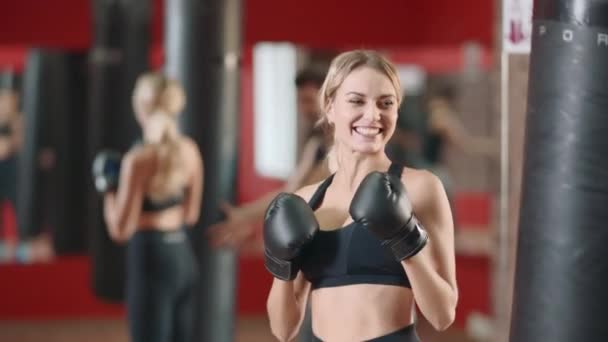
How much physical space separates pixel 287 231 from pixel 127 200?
2001mm

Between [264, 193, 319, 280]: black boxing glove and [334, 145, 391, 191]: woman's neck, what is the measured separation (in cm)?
15

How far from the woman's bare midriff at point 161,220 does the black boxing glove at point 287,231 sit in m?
1.99

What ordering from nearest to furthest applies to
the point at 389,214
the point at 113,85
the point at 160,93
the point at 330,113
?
the point at 389,214
the point at 330,113
the point at 160,93
the point at 113,85

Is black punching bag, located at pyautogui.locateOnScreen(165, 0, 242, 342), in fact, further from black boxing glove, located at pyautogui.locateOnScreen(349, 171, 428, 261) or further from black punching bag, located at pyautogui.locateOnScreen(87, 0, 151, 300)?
black boxing glove, located at pyautogui.locateOnScreen(349, 171, 428, 261)

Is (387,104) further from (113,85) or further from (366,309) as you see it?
(113,85)

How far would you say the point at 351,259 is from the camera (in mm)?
2094

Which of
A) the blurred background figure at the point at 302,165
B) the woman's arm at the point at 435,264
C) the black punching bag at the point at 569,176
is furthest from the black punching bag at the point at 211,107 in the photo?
the woman's arm at the point at 435,264

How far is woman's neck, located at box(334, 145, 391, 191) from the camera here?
2154 millimetres

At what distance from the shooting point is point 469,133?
9.10 m

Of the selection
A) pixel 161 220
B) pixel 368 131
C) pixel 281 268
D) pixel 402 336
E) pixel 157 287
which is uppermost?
pixel 368 131

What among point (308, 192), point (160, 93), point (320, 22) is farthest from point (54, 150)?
point (308, 192)

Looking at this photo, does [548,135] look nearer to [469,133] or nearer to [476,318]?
[476,318]

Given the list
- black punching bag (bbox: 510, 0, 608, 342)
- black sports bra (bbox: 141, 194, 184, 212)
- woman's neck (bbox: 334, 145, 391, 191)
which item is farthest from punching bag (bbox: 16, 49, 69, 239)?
black punching bag (bbox: 510, 0, 608, 342)

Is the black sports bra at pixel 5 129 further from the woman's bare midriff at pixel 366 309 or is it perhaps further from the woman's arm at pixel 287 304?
the woman's bare midriff at pixel 366 309
